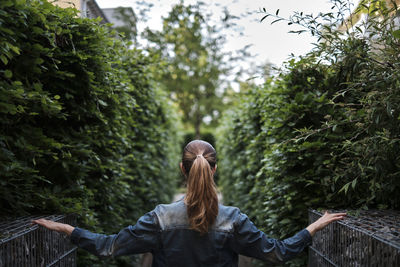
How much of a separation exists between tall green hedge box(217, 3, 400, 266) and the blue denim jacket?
85cm

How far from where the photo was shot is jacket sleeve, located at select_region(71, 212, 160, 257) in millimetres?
2346

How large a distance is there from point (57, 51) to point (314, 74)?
2370 millimetres

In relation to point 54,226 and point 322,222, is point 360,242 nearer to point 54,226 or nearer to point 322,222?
point 322,222

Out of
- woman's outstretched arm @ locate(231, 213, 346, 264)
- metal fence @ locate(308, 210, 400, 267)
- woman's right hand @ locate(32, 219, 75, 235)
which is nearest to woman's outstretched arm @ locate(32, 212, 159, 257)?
woman's right hand @ locate(32, 219, 75, 235)

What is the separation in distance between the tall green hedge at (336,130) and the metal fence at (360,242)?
Result: 8.8 inches

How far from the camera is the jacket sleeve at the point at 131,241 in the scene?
2.35 m

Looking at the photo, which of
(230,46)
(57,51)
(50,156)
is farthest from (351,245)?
(230,46)

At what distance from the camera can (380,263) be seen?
2.10 m

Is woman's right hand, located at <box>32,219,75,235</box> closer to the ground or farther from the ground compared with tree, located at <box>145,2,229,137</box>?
closer to the ground

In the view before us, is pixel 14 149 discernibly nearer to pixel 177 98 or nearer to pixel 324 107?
pixel 324 107

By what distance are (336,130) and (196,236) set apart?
1682 millimetres

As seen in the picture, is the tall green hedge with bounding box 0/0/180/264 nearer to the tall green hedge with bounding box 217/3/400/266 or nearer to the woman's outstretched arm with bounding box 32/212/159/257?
the woman's outstretched arm with bounding box 32/212/159/257

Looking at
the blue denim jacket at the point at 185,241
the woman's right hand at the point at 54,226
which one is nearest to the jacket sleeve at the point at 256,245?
the blue denim jacket at the point at 185,241

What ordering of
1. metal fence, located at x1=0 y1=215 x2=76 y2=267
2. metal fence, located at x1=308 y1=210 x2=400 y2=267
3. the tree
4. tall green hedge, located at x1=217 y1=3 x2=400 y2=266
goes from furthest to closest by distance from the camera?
the tree, tall green hedge, located at x1=217 y1=3 x2=400 y2=266, metal fence, located at x1=0 y1=215 x2=76 y2=267, metal fence, located at x1=308 y1=210 x2=400 y2=267
